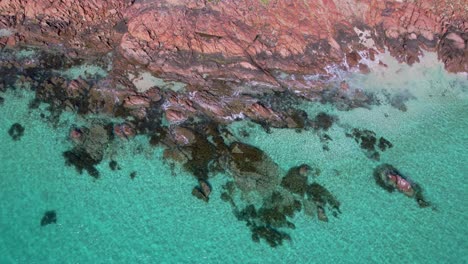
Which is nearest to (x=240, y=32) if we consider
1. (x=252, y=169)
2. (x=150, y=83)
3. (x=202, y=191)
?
(x=150, y=83)

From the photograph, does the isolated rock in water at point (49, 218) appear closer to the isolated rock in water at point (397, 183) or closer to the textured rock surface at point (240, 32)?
the textured rock surface at point (240, 32)

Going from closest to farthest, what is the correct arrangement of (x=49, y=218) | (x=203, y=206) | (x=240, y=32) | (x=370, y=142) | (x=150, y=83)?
(x=49, y=218), (x=203, y=206), (x=370, y=142), (x=150, y=83), (x=240, y=32)

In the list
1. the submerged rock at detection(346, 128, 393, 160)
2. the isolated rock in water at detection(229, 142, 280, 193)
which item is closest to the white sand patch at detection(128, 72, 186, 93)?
the isolated rock in water at detection(229, 142, 280, 193)

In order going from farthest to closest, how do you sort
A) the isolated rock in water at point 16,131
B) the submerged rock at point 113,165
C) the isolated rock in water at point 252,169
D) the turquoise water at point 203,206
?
the isolated rock in water at point 16,131, the isolated rock in water at point 252,169, the submerged rock at point 113,165, the turquoise water at point 203,206

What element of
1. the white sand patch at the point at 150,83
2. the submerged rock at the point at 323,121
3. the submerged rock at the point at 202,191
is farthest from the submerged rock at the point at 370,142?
the white sand patch at the point at 150,83

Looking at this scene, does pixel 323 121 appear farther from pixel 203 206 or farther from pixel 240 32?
pixel 203 206
